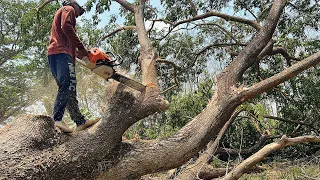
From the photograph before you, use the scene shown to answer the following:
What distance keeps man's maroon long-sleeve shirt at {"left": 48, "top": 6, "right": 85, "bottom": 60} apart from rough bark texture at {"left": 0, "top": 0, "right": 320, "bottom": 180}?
57 cm

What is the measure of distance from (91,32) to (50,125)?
5.86m

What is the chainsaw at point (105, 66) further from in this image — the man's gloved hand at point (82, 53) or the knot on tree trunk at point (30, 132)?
the knot on tree trunk at point (30, 132)

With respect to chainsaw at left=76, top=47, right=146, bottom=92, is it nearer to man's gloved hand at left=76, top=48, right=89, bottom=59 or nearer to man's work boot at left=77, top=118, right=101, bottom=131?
man's gloved hand at left=76, top=48, right=89, bottom=59

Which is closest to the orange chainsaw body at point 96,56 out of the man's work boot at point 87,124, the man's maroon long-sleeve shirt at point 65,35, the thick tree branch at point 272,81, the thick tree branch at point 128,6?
the man's maroon long-sleeve shirt at point 65,35

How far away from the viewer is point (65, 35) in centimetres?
296

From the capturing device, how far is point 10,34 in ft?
52.4

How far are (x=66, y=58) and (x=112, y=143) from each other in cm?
92

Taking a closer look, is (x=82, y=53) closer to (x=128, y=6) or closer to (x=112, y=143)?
(x=112, y=143)

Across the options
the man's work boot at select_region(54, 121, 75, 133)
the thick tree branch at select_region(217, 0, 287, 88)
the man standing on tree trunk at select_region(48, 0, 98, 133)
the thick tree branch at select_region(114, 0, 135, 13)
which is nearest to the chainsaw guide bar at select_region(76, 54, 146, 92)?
the man standing on tree trunk at select_region(48, 0, 98, 133)

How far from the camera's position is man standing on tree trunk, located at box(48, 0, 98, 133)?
9.30 feet

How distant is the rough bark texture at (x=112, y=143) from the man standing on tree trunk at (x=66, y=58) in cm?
22

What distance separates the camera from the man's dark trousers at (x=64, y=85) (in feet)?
9.33

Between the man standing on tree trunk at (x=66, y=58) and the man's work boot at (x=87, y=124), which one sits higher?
the man standing on tree trunk at (x=66, y=58)

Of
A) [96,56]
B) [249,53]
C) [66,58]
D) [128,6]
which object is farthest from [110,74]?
[128,6]
